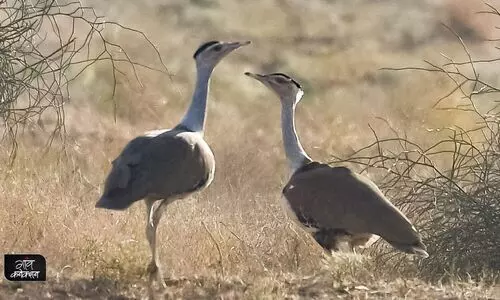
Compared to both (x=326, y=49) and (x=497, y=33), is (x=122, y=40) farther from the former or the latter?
(x=497, y=33)

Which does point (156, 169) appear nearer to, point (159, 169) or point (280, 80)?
point (159, 169)

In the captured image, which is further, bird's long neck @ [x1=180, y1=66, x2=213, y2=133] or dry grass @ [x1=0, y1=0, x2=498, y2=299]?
bird's long neck @ [x1=180, y1=66, x2=213, y2=133]

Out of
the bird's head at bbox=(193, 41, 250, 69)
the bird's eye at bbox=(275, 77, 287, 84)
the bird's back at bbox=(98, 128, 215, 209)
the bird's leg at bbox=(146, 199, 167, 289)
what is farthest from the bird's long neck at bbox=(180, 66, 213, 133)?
the bird's leg at bbox=(146, 199, 167, 289)

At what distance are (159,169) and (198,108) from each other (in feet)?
2.90

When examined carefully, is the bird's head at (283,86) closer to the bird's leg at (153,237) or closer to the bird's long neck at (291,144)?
the bird's long neck at (291,144)

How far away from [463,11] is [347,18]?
336 centimetres

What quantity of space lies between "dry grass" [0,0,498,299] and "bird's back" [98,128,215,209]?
23.9 inches

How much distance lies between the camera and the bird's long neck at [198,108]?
8211 millimetres

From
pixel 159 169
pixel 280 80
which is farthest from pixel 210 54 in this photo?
pixel 159 169

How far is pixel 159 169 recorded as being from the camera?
753cm

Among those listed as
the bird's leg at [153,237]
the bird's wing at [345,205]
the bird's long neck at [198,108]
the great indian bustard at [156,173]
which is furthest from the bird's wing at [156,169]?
the bird's wing at [345,205]

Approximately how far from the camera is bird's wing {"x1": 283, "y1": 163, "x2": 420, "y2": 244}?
24.8ft

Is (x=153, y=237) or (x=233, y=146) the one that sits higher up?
(x=233, y=146)

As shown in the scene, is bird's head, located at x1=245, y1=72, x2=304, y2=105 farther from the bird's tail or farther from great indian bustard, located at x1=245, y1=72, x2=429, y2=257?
the bird's tail
